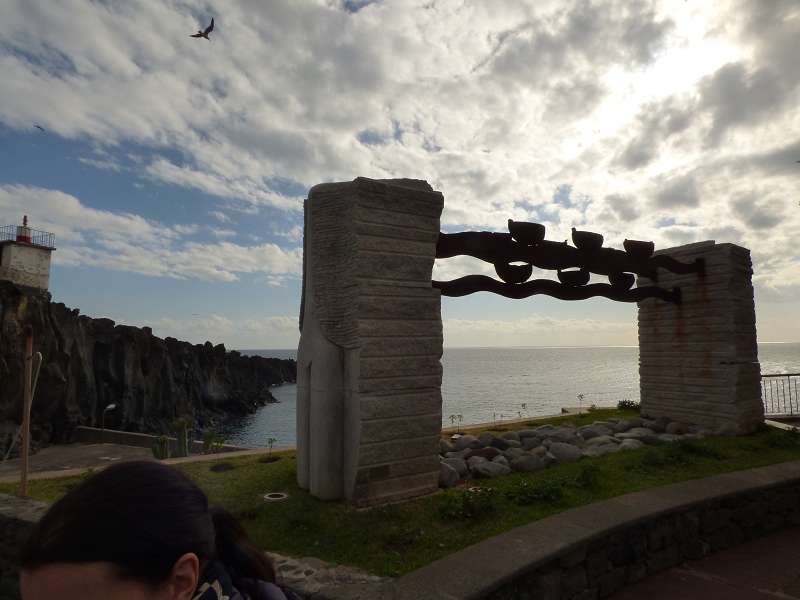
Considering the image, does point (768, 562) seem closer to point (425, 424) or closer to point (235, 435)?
point (425, 424)

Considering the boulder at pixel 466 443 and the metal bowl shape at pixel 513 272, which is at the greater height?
the metal bowl shape at pixel 513 272

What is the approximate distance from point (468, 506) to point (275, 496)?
2073 millimetres

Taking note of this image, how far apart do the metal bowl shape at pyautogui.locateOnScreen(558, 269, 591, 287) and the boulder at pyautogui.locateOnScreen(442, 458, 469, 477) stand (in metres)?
3.38

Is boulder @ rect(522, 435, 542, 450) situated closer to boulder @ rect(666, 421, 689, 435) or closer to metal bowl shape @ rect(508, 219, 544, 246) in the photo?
boulder @ rect(666, 421, 689, 435)

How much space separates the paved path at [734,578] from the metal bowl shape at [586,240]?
445 cm

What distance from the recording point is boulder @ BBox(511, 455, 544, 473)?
5.94 metres

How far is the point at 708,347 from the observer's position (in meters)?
8.52

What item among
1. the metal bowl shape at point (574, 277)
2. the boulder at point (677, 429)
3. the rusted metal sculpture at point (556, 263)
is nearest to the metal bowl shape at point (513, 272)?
the rusted metal sculpture at point (556, 263)

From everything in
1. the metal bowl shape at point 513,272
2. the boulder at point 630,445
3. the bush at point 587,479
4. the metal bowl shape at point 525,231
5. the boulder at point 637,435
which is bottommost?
the bush at point 587,479

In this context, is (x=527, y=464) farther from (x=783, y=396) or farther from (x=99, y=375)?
(x=99, y=375)

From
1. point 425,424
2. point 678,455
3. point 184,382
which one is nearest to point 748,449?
point 678,455

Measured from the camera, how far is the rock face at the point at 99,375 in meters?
26.1

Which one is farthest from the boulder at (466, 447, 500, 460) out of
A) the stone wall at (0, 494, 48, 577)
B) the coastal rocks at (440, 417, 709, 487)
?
the stone wall at (0, 494, 48, 577)

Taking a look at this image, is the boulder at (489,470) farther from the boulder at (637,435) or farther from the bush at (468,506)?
the boulder at (637,435)
